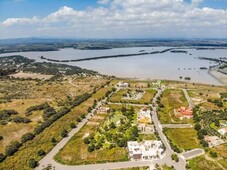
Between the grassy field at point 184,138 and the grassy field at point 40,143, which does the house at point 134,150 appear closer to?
the grassy field at point 184,138

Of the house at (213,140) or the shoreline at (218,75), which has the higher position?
the shoreline at (218,75)

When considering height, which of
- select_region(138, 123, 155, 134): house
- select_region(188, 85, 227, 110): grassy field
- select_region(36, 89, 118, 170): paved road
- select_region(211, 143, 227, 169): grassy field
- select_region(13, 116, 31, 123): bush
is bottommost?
select_region(211, 143, 227, 169): grassy field

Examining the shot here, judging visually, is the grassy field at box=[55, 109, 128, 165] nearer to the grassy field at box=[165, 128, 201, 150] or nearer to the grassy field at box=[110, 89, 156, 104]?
the grassy field at box=[165, 128, 201, 150]

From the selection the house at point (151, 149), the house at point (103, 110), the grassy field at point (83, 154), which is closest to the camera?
the grassy field at point (83, 154)

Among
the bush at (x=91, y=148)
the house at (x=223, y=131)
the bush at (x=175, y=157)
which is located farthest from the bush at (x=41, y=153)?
the house at (x=223, y=131)

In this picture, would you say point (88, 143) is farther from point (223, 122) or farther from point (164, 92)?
point (164, 92)

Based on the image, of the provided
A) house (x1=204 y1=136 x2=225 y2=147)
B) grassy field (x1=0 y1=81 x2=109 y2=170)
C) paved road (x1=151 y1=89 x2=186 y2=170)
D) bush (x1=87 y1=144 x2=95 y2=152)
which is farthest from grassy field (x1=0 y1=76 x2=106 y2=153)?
house (x1=204 y1=136 x2=225 y2=147)

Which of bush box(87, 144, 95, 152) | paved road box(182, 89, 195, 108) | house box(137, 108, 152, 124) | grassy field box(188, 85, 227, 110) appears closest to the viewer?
bush box(87, 144, 95, 152)
